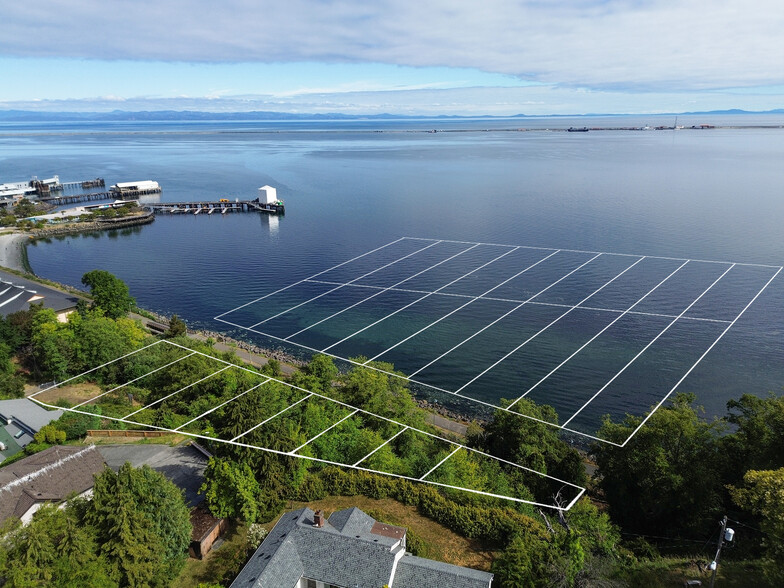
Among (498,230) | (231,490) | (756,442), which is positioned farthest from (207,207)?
(756,442)

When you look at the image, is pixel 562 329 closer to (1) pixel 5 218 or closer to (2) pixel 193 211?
(2) pixel 193 211

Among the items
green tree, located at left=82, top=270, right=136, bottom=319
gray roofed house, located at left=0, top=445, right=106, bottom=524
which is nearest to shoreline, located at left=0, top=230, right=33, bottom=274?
green tree, located at left=82, top=270, right=136, bottom=319

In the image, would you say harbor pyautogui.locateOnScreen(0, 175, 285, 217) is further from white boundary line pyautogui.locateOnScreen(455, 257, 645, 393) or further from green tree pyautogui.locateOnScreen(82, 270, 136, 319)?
white boundary line pyautogui.locateOnScreen(455, 257, 645, 393)

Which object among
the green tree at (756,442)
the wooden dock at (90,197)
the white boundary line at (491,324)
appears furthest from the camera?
the wooden dock at (90,197)

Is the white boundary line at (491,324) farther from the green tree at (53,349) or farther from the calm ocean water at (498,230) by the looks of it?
the green tree at (53,349)

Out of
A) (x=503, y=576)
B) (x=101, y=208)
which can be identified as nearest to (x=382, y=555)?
(x=503, y=576)

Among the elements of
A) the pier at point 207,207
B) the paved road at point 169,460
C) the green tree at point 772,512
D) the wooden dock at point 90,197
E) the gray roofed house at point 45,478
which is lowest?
the paved road at point 169,460

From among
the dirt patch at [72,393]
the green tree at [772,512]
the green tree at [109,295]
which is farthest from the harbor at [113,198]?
the green tree at [772,512]
